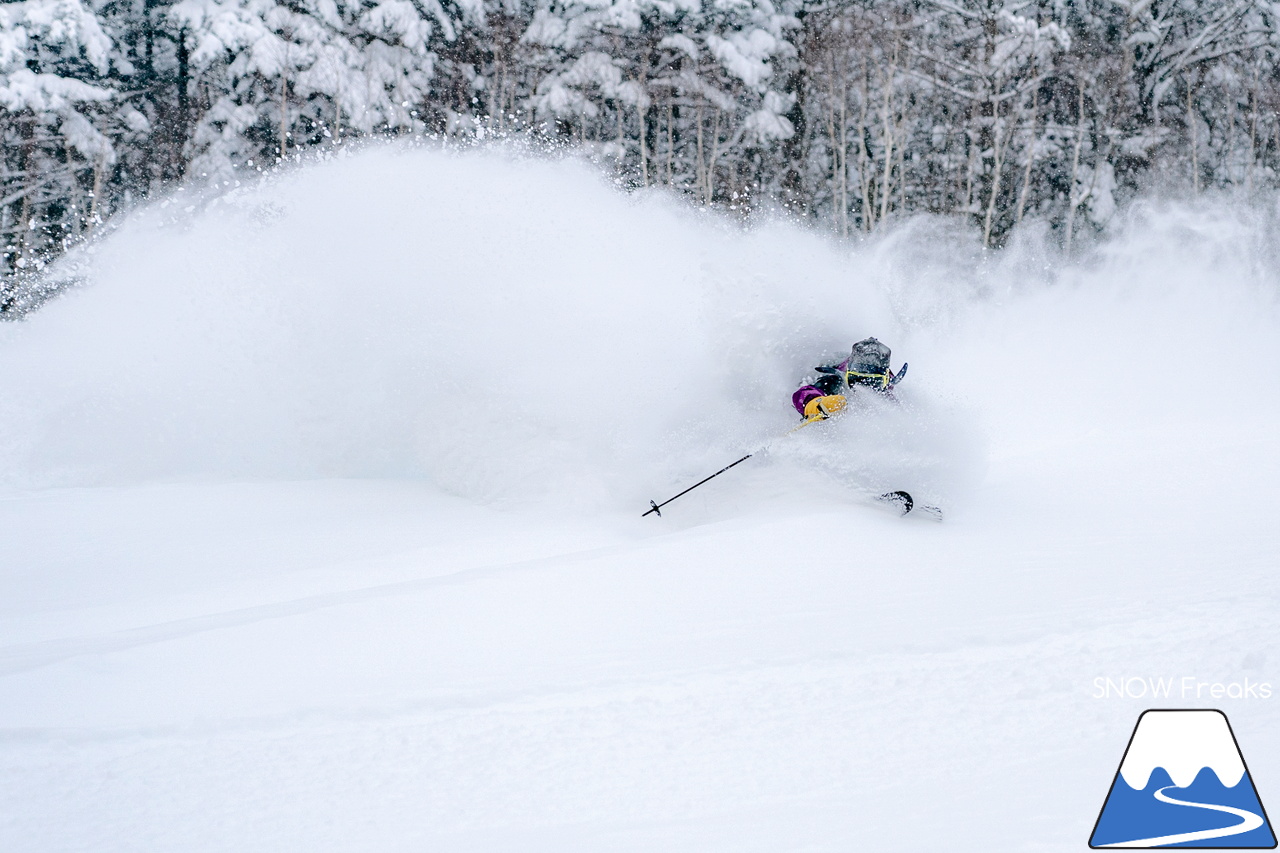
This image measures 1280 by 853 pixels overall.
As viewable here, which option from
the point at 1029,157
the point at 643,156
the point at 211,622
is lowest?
the point at 211,622

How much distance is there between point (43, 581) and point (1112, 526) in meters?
6.71

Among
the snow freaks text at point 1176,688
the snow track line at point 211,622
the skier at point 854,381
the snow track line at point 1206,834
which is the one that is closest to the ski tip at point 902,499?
the skier at point 854,381

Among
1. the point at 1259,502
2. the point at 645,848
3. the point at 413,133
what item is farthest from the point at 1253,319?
the point at 413,133

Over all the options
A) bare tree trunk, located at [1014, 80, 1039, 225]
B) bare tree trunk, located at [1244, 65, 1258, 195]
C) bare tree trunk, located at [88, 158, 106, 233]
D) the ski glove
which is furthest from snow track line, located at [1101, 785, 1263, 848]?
bare tree trunk, located at [1244, 65, 1258, 195]

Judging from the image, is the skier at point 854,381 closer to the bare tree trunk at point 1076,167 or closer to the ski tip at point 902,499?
the ski tip at point 902,499

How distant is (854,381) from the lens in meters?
6.82

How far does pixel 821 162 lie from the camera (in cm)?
2395

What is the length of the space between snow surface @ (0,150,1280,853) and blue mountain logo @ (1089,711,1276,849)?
0.10m

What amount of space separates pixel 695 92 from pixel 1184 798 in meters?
19.0

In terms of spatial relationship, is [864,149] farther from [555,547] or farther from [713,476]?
[555,547]

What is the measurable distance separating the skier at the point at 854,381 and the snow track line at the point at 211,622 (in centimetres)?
219

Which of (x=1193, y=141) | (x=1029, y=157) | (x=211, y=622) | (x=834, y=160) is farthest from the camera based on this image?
(x=834, y=160)

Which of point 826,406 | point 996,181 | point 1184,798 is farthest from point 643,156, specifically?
point 1184,798

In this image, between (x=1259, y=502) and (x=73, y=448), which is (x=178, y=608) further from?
(x=1259, y=502)
